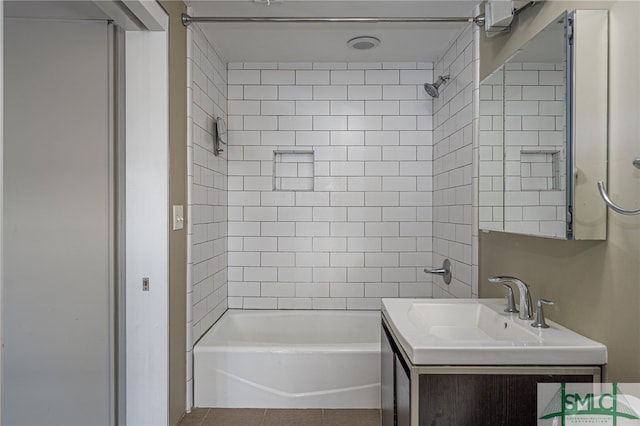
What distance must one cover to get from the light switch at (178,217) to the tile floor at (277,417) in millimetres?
1131

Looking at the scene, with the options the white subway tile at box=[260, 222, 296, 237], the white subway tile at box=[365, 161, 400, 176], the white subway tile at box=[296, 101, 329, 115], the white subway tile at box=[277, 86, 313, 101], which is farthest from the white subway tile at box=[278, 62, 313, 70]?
the white subway tile at box=[260, 222, 296, 237]

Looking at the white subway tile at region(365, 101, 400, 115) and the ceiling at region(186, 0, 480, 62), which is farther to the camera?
the white subway tile at region(365, 101, 400, 115)

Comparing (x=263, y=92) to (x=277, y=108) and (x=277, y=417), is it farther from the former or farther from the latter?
(x=277, y=417)

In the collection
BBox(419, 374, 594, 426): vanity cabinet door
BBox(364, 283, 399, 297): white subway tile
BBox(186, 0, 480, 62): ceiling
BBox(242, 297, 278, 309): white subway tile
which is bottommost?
BBox(242, 297, 278, 309): white subway tile

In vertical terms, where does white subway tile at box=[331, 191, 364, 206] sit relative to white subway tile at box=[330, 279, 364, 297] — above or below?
above

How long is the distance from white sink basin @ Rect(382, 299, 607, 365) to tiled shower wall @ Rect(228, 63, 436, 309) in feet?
4.89

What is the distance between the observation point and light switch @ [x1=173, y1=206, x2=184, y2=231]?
83.3 inches

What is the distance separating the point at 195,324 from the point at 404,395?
5.13ft

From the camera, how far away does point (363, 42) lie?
106 inches

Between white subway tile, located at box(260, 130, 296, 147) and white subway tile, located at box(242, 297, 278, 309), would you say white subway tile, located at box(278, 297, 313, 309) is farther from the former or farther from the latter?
white subway tile, located at box(260, 130, 296, 147)

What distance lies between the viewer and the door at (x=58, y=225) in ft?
6.11

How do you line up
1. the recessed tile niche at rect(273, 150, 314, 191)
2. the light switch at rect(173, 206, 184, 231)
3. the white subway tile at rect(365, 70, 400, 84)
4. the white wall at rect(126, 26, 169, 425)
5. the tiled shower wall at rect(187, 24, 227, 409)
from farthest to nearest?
the recessed tile niche at rect(273, 150, 314, 191) < the white subway tile at rect(365, 70, 400, 84) < the tiled shower wall at rect(187, 24, 227, 409) < the light switch at rect(173, 206, 184, 231) < the white wall at rect(126, 26, 169, 425)

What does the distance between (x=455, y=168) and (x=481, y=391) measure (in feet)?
5.49

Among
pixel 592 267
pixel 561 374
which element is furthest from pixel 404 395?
pixel 592 267
